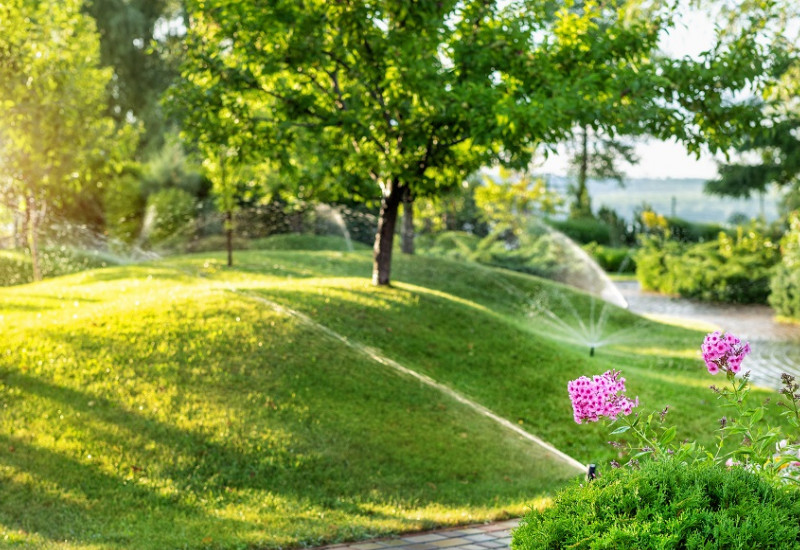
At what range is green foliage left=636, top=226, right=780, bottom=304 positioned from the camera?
2203 centimetres

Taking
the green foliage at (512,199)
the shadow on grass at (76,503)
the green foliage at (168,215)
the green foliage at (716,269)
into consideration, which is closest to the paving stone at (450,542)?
the shadow on grass at (76,503)

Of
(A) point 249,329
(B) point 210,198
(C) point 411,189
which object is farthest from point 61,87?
(B) point 210,198

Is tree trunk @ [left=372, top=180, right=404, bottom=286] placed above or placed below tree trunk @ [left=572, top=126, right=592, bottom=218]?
below

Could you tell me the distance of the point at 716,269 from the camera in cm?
2278

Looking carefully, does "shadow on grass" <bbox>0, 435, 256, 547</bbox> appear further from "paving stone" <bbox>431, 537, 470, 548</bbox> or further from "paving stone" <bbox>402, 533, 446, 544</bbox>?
"paving stone" <bbox>431, 537, 470, 548</bbox>

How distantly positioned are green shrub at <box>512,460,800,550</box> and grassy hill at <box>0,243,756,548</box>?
274 centimetres

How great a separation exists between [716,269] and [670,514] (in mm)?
20612

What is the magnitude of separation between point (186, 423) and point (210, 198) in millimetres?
20102

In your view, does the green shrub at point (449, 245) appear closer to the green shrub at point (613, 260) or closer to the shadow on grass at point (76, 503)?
the green shrub at point (613, 260)

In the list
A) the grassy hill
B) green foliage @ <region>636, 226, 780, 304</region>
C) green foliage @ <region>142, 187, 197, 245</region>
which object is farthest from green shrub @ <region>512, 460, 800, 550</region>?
green foliage @ <region>142, 187, 197, 245</region>

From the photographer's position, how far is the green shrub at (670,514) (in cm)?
320

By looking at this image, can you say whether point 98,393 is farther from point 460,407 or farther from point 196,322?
point 460,407

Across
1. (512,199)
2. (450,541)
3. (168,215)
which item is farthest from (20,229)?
(450,541)

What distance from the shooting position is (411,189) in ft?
38.8
